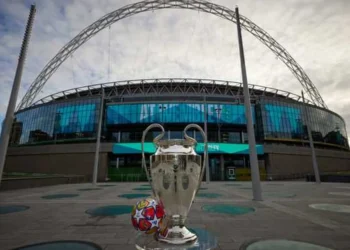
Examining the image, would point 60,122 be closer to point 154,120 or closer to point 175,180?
point 154,120

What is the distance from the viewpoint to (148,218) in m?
2.88

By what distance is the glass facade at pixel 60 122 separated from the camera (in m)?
43.1

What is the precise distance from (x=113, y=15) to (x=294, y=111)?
49.0m

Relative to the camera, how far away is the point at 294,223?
15.7 feet

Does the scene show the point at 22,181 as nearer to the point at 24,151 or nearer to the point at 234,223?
the point at 234,223

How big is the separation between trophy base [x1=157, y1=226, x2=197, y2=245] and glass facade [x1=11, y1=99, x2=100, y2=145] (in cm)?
4264

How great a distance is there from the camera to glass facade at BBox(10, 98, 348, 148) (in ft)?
142

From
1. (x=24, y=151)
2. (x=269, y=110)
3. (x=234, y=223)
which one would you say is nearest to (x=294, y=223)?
(x=234, y=223)

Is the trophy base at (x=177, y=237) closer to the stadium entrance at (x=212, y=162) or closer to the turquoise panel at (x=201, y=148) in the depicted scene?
the stadium entrance at (x=212, y=162)

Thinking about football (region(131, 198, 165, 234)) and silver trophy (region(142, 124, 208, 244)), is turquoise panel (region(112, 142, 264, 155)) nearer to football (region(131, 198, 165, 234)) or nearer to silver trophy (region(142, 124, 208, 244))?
football (region(131, 198, 165, 234))

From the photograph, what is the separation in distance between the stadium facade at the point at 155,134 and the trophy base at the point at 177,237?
3140 centimetres

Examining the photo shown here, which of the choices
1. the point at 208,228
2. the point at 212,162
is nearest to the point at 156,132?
the point at 212,162

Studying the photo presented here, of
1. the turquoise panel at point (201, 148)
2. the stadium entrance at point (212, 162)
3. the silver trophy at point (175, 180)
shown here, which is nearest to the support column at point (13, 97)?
the silver trophy at point (175, 180)

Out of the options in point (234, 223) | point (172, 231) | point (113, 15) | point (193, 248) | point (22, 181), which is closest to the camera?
point (193, 248)
